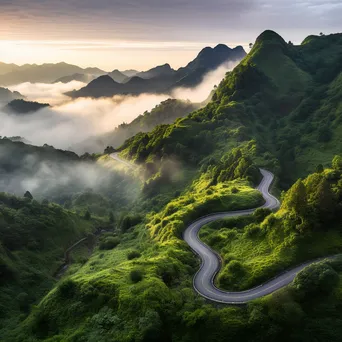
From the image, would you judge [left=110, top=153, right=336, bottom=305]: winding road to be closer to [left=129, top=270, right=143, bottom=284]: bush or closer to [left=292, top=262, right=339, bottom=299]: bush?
[left=292, top=262, right=339, bottom=299]: bush

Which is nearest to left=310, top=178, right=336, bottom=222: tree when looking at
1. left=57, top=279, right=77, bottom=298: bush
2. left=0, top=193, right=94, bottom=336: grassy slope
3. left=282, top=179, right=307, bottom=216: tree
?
left=282, top=179, right=307, bottom=216: tree

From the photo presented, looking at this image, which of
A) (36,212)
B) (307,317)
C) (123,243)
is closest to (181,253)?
(307,317)

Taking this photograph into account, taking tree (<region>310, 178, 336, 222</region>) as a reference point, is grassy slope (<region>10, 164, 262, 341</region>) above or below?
below


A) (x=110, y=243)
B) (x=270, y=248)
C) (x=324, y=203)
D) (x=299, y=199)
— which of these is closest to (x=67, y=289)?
(x=270, y=248)

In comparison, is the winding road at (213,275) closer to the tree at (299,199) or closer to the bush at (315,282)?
the bush at (315,282)

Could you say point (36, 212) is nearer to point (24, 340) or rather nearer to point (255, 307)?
point (24, 340)

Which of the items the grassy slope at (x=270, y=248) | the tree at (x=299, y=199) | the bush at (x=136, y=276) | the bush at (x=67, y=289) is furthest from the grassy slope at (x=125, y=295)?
the tree at (x=299, y=199)

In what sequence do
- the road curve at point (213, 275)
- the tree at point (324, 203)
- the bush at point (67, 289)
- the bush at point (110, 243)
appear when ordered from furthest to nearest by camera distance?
1. the bush at point (110, 243)
2. the bush at point (67, 289)
3. the tree at point (324, 203)
4. the road curve at point (213, 275)

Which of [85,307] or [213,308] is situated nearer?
[213,308]

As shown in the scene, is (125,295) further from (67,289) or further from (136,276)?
(67,289)
